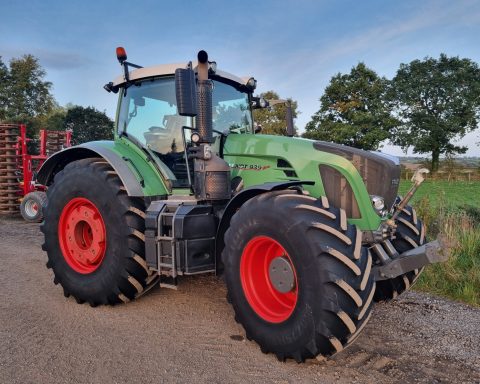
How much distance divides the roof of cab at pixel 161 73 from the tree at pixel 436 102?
42.8 meters

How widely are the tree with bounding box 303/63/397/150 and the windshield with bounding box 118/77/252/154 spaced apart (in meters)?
33.6

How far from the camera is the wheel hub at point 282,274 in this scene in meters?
3.36

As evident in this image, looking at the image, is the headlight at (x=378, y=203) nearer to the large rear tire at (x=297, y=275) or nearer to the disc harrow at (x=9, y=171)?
the large rear tire at (x=297, y=275)

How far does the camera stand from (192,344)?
3664mm

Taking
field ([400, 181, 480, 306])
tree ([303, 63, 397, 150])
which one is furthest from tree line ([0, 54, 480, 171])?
field ([400, 181, 480, 306])

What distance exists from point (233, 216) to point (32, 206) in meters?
9.41

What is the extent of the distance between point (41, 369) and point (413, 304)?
3620 mm

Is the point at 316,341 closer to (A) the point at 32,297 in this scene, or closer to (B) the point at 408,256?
(B) the point at 408,256

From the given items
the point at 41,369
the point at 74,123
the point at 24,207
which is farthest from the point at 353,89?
the point at 41,369

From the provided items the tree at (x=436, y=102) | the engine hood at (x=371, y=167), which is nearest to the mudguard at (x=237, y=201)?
the engine hood at (x=371, y=167)

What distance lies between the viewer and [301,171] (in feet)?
12.8

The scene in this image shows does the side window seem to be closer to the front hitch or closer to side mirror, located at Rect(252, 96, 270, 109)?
side mirror, located at Rect(252, 96, 270, 109)

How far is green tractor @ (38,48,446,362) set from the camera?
10.2 feet

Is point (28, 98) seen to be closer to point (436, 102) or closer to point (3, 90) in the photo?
point (3, 90)
